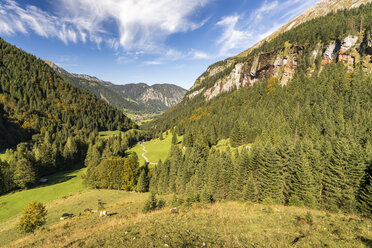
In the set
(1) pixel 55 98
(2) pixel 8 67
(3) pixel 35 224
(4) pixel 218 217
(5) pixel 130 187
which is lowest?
(5) pixel 130 187

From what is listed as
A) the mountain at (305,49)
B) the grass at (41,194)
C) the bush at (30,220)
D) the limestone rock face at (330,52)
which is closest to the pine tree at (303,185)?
the bush at (30,220)

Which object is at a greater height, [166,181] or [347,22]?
[347,22]

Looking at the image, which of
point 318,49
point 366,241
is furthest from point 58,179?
point 318,49

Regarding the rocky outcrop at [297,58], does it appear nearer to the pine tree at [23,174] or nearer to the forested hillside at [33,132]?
the forested hillside at [33,132]

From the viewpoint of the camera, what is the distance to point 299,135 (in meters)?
84.4

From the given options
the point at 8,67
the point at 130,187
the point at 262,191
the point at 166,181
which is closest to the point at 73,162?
the point at 130,187

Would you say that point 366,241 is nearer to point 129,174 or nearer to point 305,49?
point 129,174

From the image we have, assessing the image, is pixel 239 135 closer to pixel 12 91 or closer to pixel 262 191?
pixel 262 191

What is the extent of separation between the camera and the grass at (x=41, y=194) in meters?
55.1

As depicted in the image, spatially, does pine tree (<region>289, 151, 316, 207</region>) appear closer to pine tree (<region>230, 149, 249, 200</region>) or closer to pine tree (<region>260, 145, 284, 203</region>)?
pine tree (<region>260, 145, 284, 203</region>)

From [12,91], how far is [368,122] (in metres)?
294

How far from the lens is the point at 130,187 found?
73562 millimetres

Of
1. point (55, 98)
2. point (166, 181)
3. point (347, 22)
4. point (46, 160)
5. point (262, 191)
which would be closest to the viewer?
point (262, 191)

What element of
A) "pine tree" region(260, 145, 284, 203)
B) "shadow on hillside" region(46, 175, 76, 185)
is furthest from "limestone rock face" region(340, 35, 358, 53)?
"shadow on hillside" region(46, 175, 76, 185)
